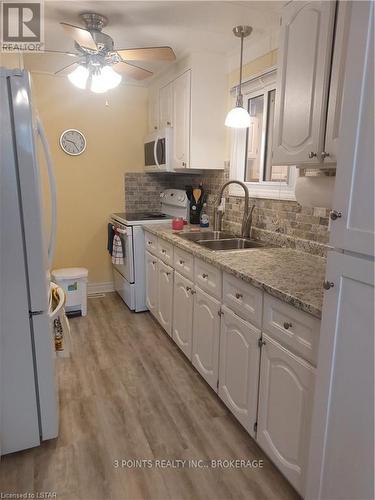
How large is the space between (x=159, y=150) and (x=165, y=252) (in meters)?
1.25

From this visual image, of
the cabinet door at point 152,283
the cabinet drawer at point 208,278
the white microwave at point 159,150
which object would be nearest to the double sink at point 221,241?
the cabinet drawer at point 208,278

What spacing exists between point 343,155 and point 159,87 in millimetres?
3051

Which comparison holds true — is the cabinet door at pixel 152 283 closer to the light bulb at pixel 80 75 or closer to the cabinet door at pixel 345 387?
the light bulb at pixel 80 75

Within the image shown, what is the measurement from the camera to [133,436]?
6.11ft

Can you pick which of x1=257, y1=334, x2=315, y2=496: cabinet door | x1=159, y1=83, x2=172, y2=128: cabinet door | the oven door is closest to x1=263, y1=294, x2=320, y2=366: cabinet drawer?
x1=257, y1=334, x2=315, y2=496: cabinet door

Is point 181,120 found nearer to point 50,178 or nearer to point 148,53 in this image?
point 148,53

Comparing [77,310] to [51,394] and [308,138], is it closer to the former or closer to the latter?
[51,394]

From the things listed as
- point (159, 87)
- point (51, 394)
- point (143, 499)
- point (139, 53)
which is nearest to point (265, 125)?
point (139, 53)

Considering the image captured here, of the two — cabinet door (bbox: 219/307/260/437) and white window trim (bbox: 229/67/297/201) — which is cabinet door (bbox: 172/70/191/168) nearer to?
white window trim (bbox: 229/67/297/201)

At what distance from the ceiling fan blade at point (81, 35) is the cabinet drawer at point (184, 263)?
4.84ft

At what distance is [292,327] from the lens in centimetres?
139

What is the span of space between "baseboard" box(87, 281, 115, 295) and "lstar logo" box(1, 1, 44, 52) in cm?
249

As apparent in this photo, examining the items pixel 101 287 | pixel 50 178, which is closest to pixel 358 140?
pixel 50 178

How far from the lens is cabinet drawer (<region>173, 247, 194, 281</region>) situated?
7.69 feet
